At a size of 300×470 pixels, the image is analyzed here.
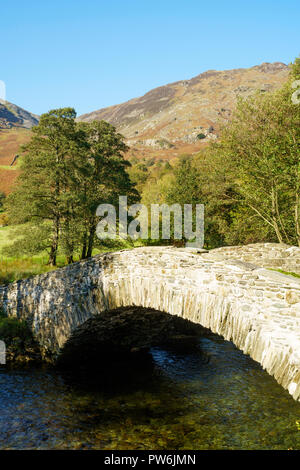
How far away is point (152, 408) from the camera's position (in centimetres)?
1044

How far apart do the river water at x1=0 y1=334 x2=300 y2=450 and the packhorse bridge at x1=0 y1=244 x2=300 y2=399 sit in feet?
6.94

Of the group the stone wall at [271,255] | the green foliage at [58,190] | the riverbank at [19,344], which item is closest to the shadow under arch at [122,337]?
the riverbank at [19,344]

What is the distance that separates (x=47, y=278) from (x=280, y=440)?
907cm

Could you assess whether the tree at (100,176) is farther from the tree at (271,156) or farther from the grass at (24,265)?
the tree at (271,156)

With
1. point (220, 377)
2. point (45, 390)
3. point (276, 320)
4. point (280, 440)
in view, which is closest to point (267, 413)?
point (280, 440)

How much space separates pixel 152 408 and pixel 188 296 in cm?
389

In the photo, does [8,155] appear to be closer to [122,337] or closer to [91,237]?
[91,237]

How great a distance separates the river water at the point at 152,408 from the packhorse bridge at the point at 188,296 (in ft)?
6.94

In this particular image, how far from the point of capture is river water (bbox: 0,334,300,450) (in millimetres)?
8547

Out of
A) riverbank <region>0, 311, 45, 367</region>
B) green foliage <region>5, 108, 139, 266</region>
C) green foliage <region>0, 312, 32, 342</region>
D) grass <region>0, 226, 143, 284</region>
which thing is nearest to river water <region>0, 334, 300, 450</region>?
riverbank <region>0, 311, 45, 367</region>

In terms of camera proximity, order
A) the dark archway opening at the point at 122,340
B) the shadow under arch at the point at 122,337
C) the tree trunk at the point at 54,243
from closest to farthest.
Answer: the shadow under arch at the point at 122,337 < the dark archway opening at the point at 122,340 < the tree trunk at the point at 54,243

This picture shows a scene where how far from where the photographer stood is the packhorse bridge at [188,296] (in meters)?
7.18

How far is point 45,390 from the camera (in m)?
11.4

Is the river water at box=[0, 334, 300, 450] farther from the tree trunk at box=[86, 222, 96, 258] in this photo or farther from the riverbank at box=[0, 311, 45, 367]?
the tree trunk at box=[86, 222, 96, 258]
